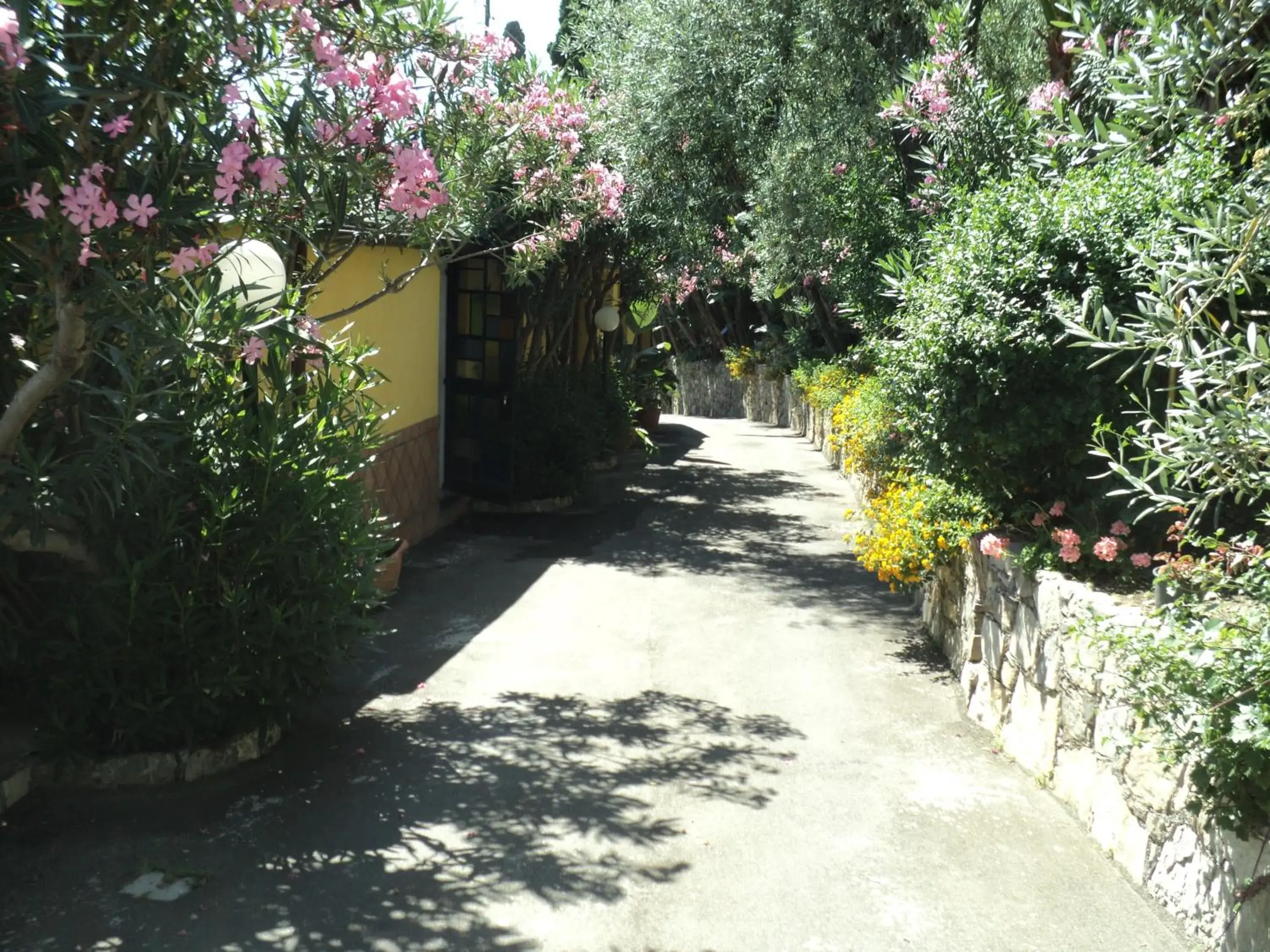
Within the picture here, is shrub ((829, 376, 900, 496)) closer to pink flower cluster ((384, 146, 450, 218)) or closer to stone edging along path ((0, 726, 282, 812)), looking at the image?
pink flower cluster ((384, 146, 450, 218))

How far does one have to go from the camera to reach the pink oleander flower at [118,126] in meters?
4.03

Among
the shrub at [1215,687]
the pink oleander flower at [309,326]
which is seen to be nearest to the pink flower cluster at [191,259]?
the pink oleander flower at [309,326]

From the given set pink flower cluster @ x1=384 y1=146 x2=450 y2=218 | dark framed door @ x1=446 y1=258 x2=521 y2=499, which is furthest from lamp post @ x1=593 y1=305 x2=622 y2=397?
pink flower cluster @ x1=384 y1=146 x2=450 y2=218

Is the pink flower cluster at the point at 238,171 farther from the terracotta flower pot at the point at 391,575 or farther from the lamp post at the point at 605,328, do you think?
the lamp post at the point at 605,328

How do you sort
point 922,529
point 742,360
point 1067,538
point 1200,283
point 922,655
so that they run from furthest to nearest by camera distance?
point 742,360 → point 922,655 → point 922,529 → point 1067,538 → point 1200,283

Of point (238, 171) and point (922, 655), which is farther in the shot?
point (922, 655)

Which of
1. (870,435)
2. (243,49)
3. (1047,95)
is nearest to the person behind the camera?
(243,49)

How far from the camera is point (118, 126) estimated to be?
13.2ft

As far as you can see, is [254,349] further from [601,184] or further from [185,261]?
[601,184]

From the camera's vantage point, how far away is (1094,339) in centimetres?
479

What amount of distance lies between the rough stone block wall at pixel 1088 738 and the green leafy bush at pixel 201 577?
3656 mm

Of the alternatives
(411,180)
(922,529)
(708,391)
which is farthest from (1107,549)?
(708,391)

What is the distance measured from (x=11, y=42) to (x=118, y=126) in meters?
0.61

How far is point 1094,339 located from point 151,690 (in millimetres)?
4646
